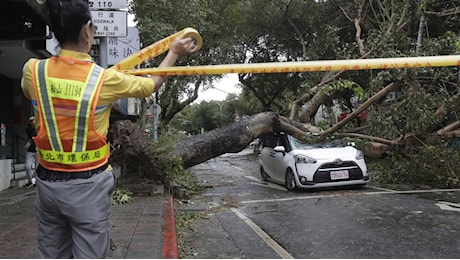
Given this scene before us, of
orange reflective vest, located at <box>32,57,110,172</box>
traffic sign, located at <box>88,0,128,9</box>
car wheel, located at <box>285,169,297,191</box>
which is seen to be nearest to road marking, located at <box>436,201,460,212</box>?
car wheel, located at <box>285,169,297,191</box>

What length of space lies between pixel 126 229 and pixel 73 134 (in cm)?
361

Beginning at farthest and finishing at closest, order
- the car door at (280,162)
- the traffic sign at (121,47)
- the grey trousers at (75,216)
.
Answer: the car door at (280,162) → the traffic sign at (121,47) → the grey trousers at (75,216)

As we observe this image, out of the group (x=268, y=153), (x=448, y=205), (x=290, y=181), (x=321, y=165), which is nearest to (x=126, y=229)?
(x=321, y=165)

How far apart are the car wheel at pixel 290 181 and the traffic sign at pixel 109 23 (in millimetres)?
6435

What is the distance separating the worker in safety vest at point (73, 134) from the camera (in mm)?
2186

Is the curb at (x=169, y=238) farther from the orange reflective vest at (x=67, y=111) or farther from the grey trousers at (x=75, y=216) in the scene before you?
the orange reflective vest at (x=67, y=111)

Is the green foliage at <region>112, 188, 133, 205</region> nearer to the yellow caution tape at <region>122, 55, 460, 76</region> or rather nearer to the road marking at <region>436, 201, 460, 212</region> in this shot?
the yellow caution tape at <region>122, 55, 460, 76</region>

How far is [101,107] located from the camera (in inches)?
89.3

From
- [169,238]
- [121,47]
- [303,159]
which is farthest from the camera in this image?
[303,159]

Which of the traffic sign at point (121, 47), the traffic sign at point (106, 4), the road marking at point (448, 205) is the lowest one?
the road marking at point (448, 205)

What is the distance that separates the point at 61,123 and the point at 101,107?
211mm

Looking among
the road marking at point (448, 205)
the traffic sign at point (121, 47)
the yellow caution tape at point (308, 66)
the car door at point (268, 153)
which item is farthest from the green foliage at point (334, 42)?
the yellow caution tape at point (308, 66)

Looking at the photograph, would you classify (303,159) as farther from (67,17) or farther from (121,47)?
(67,17)

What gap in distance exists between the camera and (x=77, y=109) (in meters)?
2.18
